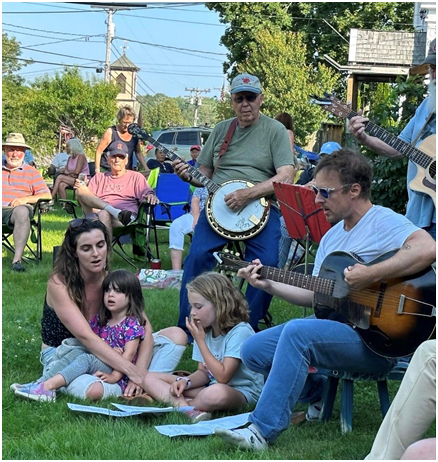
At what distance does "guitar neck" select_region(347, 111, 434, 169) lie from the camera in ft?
15.3

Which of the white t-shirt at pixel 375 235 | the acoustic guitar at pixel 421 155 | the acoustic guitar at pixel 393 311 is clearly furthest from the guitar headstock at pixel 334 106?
the acoustic guitar at pixel 393 311

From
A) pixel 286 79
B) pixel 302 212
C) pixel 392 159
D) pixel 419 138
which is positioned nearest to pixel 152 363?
pixel 302 212

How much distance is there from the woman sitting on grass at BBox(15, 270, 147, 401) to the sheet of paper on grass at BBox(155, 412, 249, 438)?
0.73 meters

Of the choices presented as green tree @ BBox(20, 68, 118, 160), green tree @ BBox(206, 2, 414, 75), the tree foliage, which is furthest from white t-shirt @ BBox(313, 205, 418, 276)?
green tree @ BBox(20, 68, 118, 160)

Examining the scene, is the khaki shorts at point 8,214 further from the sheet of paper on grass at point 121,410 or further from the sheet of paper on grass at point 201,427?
the sheet of paper on grass at point 201,427

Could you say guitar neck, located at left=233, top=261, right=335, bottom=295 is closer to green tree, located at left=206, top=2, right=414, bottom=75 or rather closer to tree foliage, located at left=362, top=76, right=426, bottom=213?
tree foliage, located at left=362, top=76, right=426, bottom=213

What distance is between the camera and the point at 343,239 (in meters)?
3.99

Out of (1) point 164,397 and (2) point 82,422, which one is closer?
(2) point 82,422

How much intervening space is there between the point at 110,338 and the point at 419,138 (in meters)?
2.19

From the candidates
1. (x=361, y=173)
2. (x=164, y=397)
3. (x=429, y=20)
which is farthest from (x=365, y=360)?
(x=429, y=20)

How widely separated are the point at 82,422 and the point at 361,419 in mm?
1452

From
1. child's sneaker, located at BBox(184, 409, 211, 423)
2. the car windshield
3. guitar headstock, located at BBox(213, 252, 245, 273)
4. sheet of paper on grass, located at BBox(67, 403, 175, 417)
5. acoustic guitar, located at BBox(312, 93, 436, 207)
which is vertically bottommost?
child's sneaker, located at BBox(184, 409, 211, 423)

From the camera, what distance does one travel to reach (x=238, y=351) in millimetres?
4293

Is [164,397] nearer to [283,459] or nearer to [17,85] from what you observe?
[283,459]
